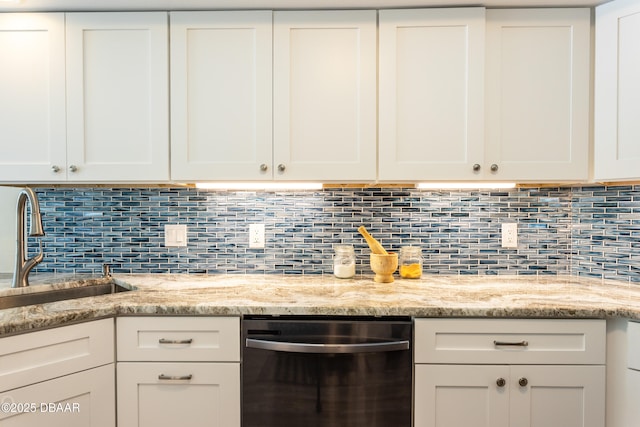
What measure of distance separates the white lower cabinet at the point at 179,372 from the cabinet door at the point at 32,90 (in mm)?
864

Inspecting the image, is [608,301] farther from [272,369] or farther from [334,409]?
[272,369]

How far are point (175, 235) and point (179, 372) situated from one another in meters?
0.79

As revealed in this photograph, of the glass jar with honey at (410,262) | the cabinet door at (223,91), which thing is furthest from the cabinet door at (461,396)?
the cabinet door at (223,91)

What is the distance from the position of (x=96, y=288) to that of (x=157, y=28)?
1.19 metres

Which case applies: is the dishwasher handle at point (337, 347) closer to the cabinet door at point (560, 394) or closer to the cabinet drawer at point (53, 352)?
the cabinet door at point (560, 394)

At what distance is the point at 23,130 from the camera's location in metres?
1.64

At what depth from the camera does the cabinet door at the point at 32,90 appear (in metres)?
1.64

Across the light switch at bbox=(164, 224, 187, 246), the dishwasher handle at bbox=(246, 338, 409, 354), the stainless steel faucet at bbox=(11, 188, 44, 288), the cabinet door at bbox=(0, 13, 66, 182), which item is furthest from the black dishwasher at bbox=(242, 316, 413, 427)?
the cabinet door at bbox=(0, 13, 66, 182)

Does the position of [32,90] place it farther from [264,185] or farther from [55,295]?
[264,185]

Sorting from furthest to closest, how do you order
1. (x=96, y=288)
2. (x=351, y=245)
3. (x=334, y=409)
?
(x=351, y=245), (x=96, y=288), (x=334, y=409)

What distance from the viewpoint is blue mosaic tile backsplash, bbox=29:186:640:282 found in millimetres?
1931

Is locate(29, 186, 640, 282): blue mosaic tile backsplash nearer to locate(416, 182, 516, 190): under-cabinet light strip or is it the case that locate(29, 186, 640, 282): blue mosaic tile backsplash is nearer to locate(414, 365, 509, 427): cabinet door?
locate(416, 182, 516, 190): under-cabinet light strip

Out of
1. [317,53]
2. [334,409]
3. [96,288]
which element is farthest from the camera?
[96,288]

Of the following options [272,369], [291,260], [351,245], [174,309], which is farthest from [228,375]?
[351,245]
